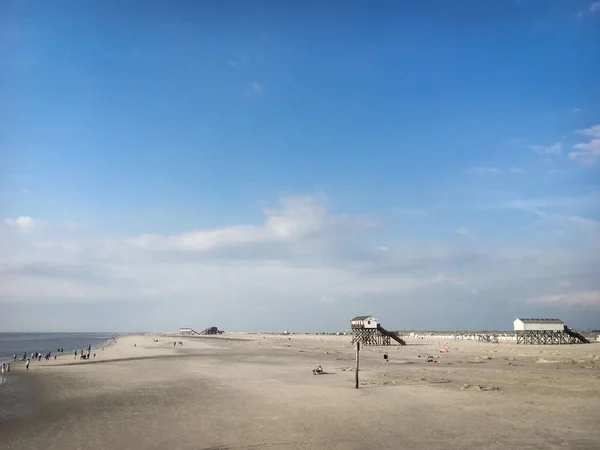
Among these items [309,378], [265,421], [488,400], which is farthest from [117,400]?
[488,400]

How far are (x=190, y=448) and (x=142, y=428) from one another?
4.60 meters

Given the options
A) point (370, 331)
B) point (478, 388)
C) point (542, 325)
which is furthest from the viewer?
point (370, 331)

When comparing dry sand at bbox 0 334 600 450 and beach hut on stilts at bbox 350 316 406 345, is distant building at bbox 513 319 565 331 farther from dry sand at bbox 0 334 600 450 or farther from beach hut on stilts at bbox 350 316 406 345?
dry sand at bbox 0 334 600 450

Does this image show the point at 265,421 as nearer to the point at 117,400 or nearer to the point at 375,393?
the point at 375,393

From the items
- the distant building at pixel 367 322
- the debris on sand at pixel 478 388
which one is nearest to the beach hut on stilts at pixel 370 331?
the distant building at pixel 367 322

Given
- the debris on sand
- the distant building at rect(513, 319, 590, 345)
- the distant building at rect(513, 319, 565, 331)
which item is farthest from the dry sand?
the distant building at rect(513, 319, 590, 345)

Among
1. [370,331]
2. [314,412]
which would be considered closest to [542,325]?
[370,331]

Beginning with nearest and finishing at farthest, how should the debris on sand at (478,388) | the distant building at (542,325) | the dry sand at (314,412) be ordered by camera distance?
the dry sand at (314,412) < the debris on sand at (478,388) < the distant building at (542,325)

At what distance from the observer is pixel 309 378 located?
35375mm

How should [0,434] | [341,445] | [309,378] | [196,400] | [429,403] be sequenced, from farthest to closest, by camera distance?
1. [309,378]
2. [196,400]
3. [429,403]
4. [0,434]
5. [341,445]

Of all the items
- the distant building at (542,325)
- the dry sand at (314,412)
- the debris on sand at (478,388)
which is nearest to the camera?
the dry sand at (314,412)

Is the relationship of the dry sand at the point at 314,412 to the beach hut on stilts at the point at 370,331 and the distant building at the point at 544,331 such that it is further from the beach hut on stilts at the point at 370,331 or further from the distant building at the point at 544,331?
the distant building at the point at 544,331

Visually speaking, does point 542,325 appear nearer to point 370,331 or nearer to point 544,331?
point 544,331

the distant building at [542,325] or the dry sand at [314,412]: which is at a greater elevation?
the distant building at [542,325]
